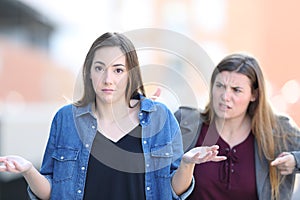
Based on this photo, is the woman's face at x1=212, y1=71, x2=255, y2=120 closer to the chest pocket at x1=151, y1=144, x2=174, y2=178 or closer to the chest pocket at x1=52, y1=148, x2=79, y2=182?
the chest pocket at x1=151, y1=144, x2=174, y2=178

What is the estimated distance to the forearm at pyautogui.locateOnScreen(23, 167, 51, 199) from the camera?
1638 millimetres

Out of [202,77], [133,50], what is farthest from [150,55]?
[202,77]

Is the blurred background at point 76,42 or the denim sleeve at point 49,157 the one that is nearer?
the denim sleeve at point 49,157

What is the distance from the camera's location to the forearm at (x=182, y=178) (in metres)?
1.65

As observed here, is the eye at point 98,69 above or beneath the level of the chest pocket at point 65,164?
above

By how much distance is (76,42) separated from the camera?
887cm

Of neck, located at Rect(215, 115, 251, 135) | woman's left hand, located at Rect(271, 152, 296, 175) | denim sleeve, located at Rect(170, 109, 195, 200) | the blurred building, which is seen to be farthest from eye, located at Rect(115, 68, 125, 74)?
the blurred building

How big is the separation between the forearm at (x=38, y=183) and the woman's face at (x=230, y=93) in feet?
2.62

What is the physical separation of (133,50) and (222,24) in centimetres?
1257

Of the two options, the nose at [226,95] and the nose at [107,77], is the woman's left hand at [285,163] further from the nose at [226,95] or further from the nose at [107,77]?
the nose at [107,77]

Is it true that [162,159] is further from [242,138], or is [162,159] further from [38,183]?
[242,138]

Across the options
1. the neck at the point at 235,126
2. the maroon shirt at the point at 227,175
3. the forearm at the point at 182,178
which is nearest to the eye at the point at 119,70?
the forearm at the point at 182,178

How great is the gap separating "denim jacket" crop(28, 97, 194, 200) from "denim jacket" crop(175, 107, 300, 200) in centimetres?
22

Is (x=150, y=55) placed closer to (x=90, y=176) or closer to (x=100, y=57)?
(x=100, y=57)
